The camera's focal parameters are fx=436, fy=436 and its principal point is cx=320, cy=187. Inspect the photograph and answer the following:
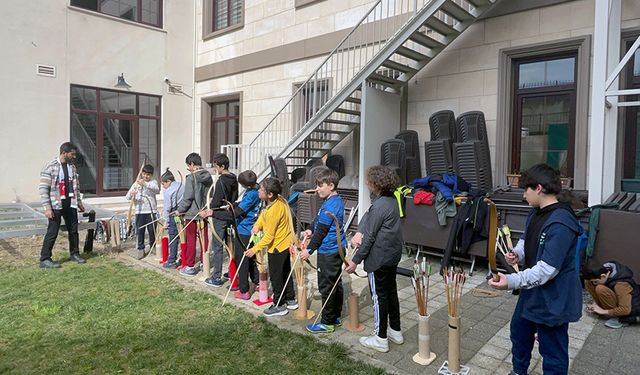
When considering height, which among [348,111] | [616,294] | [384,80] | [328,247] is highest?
[384,80]

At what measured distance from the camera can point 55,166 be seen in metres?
5.96

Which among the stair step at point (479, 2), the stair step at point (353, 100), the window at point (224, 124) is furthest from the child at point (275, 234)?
the window at point (224, 124)

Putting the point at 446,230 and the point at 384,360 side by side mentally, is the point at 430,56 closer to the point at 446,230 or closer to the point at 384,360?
the point at 446,230

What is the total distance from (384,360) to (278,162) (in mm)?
5458

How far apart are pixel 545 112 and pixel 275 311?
17.4 feet

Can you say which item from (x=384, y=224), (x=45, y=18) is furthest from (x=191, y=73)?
(x=384, y=224)

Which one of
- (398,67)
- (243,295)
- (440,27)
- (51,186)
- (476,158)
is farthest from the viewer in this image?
(398,67)

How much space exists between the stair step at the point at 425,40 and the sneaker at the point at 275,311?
4.69 meters

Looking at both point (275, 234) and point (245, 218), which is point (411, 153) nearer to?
point (245, 218)

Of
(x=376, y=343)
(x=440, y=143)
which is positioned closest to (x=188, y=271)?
(x=376, y=343)

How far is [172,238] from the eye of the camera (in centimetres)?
620

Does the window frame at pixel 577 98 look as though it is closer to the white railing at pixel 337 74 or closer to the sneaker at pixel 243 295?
the white railing at pixel 337 74

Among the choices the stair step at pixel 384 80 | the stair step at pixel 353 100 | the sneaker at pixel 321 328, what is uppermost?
the stair step at pixel 384 80

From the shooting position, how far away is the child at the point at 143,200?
6578 millimetres
